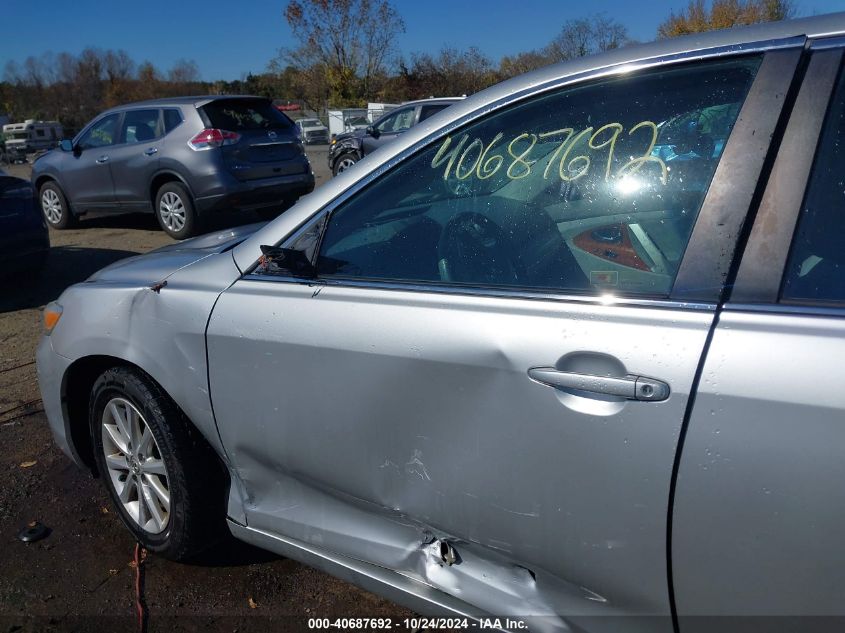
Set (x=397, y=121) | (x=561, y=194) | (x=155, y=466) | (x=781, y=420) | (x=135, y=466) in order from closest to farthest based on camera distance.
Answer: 1. (x=781, y=420)
2. (x=561, y=194)
3. (x=155, y=466)
4. (x=135, y=466)
5. (x=397, y=121)

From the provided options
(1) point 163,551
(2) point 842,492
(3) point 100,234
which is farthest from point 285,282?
(3) point 100,234

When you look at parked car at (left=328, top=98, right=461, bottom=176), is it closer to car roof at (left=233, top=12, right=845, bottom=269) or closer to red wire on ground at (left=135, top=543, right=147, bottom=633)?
red wire on ground at (left=135, top=543, right=147, bottom=633)

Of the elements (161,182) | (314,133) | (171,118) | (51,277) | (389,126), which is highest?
(171,118)

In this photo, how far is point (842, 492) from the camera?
1.36 m

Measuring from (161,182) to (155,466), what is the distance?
23.9 feet

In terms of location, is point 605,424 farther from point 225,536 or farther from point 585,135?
point 225,536

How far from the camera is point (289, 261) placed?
90.0 inches

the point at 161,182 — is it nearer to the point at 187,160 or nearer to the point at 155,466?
the point at 187,160

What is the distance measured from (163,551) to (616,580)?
70.4 inches

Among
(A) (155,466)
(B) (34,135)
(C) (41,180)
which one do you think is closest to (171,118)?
(C) (41,180)

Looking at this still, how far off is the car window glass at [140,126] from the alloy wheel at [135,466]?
7104 millimetres

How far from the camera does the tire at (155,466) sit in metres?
2.57

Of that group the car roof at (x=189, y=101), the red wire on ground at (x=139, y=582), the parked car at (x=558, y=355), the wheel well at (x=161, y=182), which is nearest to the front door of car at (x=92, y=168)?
the car roof at (x=189, y=101)

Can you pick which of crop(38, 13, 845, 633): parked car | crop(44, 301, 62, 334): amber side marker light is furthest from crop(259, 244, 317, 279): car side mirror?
crop(44, 301, 62, 334): amber side marker light
